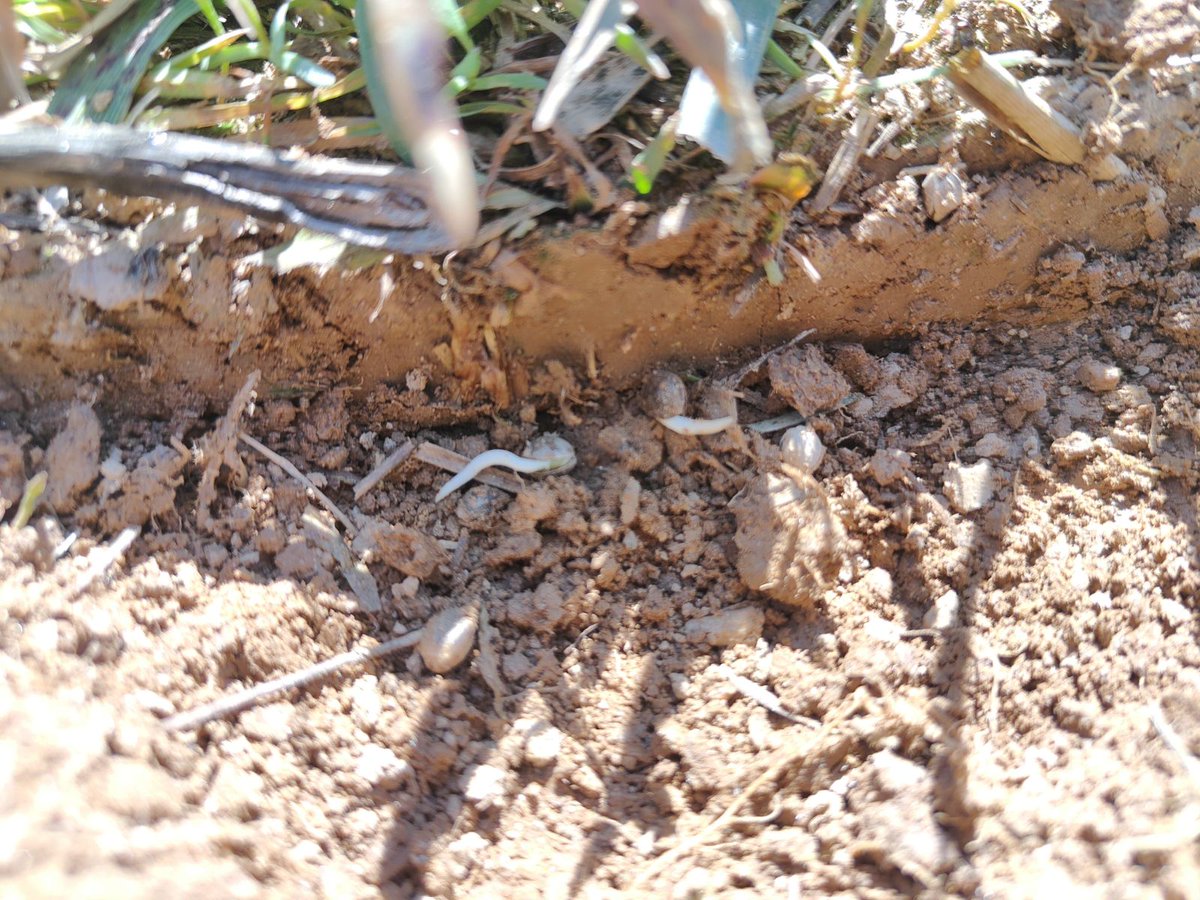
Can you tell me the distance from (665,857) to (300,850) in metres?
0.52

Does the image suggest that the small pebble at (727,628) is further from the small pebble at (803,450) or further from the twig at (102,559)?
the twig at (102,559)

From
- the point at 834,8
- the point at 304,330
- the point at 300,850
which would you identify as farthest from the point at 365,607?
the point at 834,8

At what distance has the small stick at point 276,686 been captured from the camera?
1.19m

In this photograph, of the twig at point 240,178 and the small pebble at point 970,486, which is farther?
the small pebble at point 970,486

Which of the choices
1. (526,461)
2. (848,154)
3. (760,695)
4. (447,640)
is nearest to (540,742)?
(447,640)

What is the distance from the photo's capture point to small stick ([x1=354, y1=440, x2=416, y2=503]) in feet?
5.03

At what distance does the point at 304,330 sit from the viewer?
4.98ft

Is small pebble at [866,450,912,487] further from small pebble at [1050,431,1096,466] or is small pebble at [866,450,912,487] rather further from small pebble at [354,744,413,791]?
small pebble at [354,744,413,791]

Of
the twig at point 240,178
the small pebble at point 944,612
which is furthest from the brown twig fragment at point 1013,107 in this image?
the twig at point 240,178

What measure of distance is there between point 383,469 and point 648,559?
522 mm

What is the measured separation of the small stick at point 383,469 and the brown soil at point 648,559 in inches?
0.9

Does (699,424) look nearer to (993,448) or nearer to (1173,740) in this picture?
(993,448)

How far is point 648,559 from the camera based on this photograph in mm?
1536

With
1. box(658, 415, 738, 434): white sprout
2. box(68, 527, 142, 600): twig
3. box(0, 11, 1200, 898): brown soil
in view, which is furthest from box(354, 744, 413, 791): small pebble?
box(658, 415, 738, 434): white sprout
